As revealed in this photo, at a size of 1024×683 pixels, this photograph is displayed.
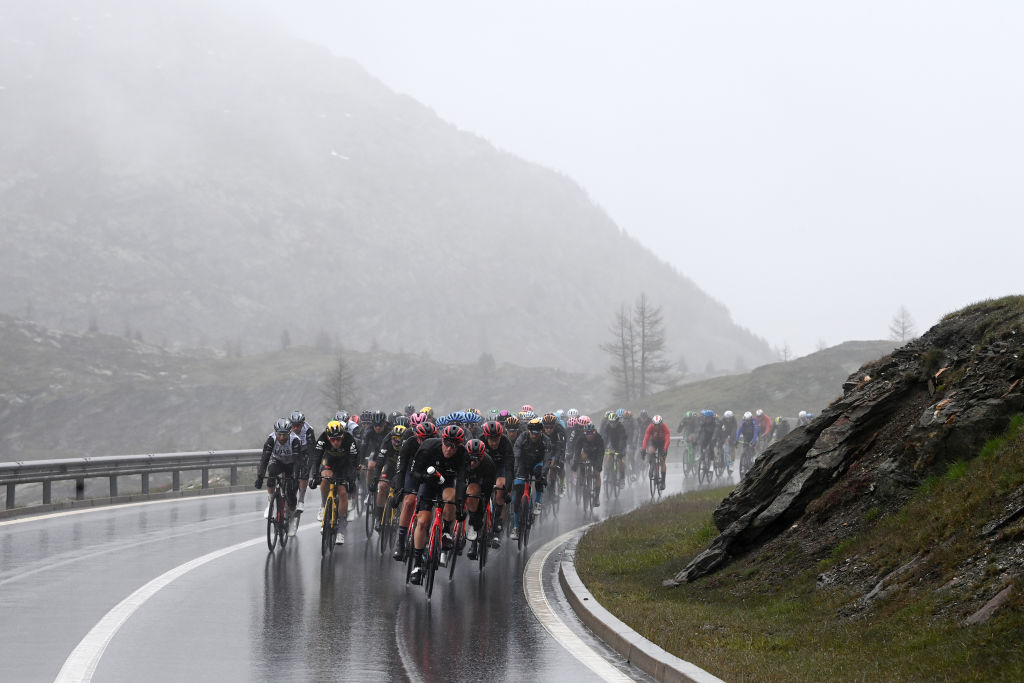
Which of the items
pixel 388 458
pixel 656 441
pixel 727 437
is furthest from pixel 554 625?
pixel 727 437

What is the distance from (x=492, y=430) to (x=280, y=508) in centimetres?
333

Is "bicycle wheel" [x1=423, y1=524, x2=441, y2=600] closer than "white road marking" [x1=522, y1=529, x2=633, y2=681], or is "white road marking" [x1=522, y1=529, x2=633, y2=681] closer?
"white road marking" [x1=522, y1=529, x2=633, y2=681]

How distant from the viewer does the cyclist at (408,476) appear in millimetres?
12617

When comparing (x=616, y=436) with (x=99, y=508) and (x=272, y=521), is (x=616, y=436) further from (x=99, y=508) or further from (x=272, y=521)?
(x=272, y=521)

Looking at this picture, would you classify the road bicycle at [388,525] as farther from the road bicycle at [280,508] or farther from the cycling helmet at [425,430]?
the cycling helmet at [425,430]

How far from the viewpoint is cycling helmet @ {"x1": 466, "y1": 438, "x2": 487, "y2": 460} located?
1312 cm

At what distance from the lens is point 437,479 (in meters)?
12.0

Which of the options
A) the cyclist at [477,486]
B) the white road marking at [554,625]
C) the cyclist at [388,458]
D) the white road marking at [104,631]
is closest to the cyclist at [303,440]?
the cyclist at [388,458]

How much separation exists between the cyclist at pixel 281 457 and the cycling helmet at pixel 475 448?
3796mm

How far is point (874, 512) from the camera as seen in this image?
35.3 ft

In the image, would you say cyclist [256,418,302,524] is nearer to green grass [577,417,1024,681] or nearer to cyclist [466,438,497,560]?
cyclist [466,438,497,560]

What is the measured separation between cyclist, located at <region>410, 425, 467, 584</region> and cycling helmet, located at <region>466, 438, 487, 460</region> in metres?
0.21

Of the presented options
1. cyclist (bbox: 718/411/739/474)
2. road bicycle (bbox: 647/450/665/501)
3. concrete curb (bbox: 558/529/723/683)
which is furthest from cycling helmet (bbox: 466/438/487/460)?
cyclist (bbox: 718/411/739/474)

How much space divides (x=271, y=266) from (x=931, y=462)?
638 ft
